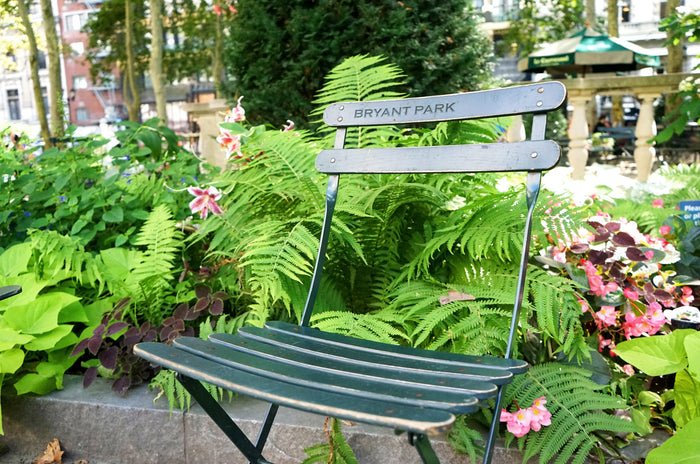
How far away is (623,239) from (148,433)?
1.77m

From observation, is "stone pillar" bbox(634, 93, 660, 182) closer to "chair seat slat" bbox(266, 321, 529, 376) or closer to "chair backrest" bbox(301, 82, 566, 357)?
"chair backrest" bbox(301, 82, 566, 357)

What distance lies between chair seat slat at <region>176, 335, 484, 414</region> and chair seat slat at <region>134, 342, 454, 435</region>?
0.04 ft

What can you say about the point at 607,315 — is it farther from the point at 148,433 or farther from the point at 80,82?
the point at 80,82

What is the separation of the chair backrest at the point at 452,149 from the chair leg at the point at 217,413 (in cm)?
35

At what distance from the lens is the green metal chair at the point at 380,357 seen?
3.47 ft

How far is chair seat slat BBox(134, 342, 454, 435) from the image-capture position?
3.13 feet

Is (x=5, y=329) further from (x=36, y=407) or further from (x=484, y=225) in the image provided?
(x=484, y=225)

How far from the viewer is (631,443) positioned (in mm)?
1765

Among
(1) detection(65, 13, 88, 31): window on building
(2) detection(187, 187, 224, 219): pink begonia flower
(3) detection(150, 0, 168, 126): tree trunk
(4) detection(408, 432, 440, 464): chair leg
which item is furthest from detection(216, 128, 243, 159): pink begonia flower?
(1) detection(65, 13, 88, 31): window on building

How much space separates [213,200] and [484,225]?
3.28 ft

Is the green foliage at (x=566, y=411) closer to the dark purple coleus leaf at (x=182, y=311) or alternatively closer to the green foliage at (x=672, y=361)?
the green foliage at (x=672, y=361)

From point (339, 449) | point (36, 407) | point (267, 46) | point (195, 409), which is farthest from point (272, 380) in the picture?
point (267, 46)

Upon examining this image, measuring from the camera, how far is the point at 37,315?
7.12 feet

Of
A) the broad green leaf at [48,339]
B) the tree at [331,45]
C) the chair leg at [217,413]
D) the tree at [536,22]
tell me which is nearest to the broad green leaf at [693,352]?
the chair leg at [217,413]
